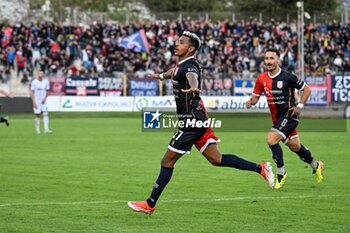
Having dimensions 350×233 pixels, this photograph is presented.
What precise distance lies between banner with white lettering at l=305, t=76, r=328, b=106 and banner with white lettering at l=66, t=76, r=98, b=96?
39.1 feet

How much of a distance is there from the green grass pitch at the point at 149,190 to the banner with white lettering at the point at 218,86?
2103 cm

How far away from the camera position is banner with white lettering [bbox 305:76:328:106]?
156ft

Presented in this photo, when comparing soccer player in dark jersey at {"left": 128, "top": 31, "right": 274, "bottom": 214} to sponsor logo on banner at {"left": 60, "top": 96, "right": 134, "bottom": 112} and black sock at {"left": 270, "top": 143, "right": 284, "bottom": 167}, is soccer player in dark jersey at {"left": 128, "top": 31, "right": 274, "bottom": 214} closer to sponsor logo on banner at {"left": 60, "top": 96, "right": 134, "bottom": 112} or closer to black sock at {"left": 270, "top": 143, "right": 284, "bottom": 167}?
black sock at {"left": 270, "top": 143, "right": 284, "bottom": 167}

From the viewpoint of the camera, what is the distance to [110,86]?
155 ft

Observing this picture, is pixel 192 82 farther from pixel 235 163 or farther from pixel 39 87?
pixel 39 87

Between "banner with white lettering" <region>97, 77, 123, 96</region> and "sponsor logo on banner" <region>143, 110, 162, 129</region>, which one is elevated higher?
"sponsor logo on banner" <region>143, 110, 162, 129</region>

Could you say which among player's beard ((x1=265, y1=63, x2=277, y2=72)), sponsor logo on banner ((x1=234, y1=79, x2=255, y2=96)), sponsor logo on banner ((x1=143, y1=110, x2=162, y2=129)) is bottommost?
sponsor logo on banner ((x1=234, y1=79, x2=255, y2=96))

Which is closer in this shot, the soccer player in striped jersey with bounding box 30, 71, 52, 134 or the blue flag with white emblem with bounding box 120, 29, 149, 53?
the soccer player in striped jersey with bounding box 30, 71, 52, 134

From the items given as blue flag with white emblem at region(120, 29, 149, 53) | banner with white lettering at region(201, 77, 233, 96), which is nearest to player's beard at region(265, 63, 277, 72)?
banner with white lettering at region(201, 77, 233, 96)

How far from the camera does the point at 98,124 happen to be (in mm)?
37125

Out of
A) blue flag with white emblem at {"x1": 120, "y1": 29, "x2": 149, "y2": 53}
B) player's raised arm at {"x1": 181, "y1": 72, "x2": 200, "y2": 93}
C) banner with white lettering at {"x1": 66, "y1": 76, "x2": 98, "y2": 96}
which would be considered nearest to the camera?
player's raised arm at {"x1": 181, "y1": 72, "x2": 200, "y2": 93}

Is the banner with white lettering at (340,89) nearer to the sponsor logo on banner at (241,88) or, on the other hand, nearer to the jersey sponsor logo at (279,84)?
the sponsor logo on banner at (241,88)

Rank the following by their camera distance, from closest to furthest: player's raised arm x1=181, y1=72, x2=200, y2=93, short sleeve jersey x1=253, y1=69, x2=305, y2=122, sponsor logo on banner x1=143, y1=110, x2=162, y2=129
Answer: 1. player's raised arm x1=181, y1=72, x2=200, y2=93
2. sponsor logo on banner x1=143, y1=110, x2=162, y2=129
3. short sleeve jersey x1=253, y1=69, x2=305, y2=122

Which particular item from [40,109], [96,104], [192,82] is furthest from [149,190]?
[96,104]
